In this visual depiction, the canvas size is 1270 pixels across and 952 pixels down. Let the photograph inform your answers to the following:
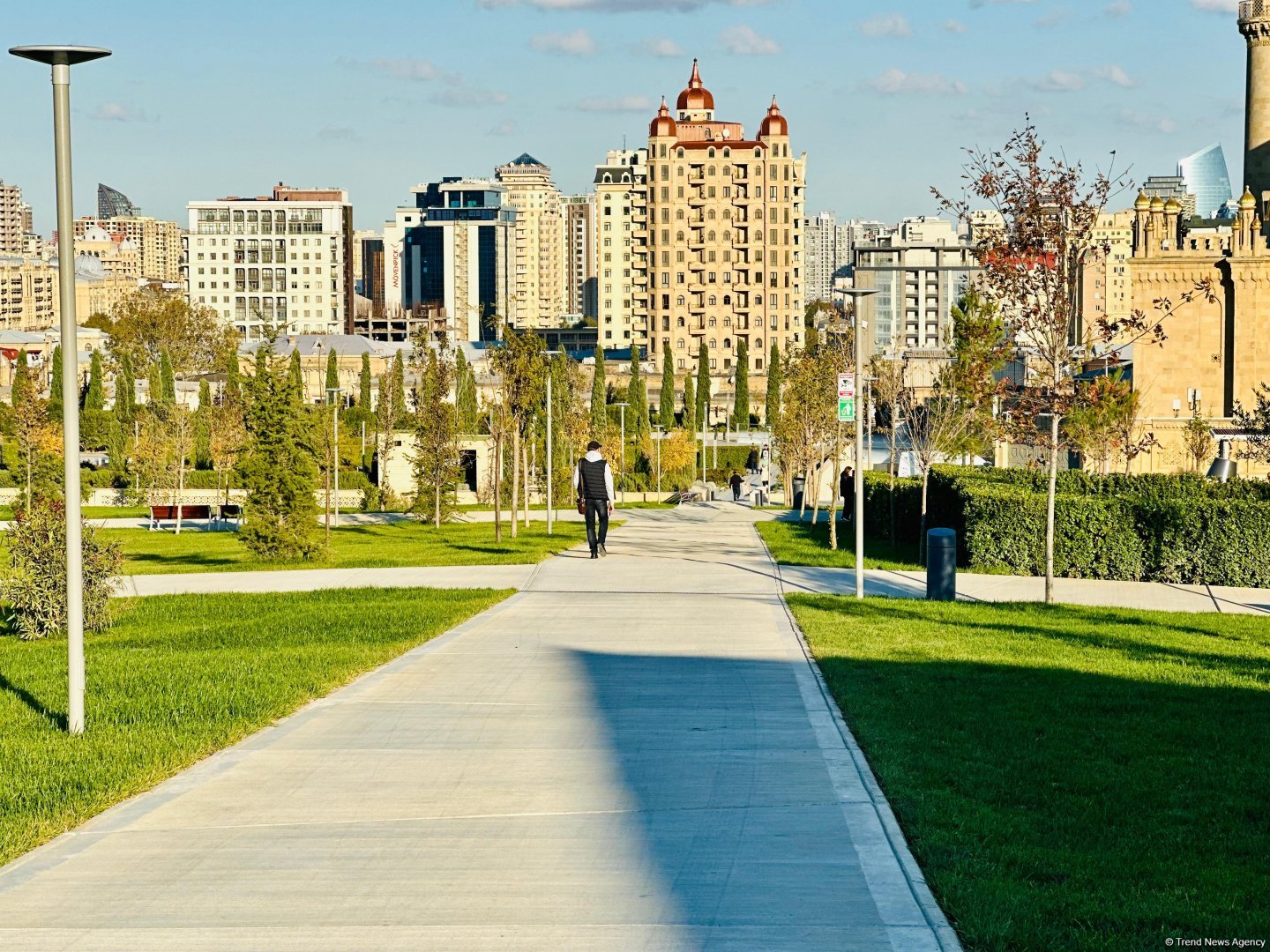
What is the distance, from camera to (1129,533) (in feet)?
77.0

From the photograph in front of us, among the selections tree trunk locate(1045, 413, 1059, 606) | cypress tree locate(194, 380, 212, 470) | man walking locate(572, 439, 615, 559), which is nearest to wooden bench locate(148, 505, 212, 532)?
cypress tree locate(194, 380, 212, 470)

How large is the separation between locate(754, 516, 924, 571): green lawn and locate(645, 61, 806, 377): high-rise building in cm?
10958

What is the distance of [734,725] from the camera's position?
10359mm

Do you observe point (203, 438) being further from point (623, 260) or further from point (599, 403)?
point (623, 260)

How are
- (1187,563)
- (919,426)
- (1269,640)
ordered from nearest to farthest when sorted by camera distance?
(1269,640) < (1187,563) < (919,426)

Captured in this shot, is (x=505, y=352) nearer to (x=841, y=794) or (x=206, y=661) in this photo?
(x=206, y=661)

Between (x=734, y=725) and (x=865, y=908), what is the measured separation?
4049 mm

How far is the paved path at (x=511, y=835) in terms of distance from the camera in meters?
6.13

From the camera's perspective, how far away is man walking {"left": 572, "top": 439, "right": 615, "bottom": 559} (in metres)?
24.4

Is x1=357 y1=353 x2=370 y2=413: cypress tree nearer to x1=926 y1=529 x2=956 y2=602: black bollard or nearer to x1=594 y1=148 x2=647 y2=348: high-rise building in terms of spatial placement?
x1=594 y1=148 x2=647 y2=348: high-rise building

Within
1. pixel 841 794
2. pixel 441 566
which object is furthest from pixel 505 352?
pixel 841 794

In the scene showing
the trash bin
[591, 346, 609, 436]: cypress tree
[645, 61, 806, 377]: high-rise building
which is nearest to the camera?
the trash bin

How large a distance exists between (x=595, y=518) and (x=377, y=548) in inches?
267

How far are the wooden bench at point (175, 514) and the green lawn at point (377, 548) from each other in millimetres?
5005
